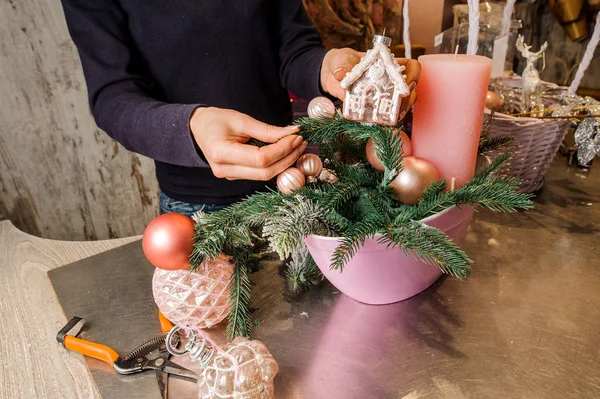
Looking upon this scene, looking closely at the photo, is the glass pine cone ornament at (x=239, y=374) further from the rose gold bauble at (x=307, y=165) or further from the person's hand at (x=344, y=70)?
the person's hand at (x=344, y=70)

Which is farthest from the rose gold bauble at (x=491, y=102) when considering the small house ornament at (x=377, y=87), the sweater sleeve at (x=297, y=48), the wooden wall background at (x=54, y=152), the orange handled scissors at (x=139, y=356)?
the wooden wall background at (x=54, y=152)

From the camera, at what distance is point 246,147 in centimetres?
48

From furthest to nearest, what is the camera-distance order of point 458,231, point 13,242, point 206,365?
point 13,242, point 458,231, point 206,365

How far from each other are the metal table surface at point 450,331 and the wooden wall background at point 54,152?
0.76m

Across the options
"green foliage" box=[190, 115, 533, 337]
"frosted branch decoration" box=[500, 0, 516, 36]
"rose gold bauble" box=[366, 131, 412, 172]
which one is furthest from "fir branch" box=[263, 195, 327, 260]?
"frosted branch decoration" box=[500, 0, 516, 36]

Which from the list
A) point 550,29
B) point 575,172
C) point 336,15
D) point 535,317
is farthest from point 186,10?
point 550,29

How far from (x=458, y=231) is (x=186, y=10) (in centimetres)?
68

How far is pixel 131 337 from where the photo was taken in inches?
22.7

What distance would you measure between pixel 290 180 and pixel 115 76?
49 cm

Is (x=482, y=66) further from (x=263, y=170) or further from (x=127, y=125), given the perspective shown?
(x=127, y=125)

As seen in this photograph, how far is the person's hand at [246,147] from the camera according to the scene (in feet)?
1.57

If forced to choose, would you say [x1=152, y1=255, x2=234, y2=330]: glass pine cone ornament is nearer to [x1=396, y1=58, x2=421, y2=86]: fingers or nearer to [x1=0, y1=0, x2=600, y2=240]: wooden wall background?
Result: [x1=396, y1=58, x2=421, y2=86]: fingers

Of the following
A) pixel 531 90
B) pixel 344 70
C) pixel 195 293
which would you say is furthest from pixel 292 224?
pixel 531 90

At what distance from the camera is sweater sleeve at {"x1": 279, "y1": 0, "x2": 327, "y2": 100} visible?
90cm
